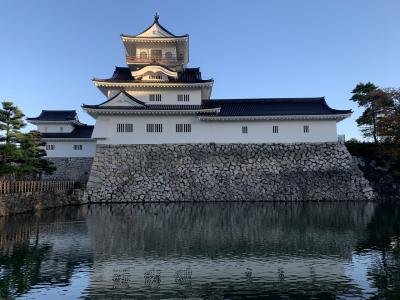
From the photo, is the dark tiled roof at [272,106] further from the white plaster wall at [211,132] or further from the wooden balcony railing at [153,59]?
the wooden balcony railing at [153,59]

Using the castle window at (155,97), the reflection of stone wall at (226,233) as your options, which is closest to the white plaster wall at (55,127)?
the castle window at (155,97)

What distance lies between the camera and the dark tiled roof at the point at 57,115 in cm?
3103

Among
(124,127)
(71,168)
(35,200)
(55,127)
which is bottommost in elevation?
(35,200)

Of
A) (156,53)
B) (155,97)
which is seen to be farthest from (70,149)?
(156,53)

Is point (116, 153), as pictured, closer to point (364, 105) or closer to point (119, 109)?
point (119, 109)

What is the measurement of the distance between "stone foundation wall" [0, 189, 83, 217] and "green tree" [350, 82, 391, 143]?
2223cm

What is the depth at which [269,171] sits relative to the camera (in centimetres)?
2384

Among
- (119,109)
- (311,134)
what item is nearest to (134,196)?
(119,109)

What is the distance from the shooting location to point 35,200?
1898 centimetres

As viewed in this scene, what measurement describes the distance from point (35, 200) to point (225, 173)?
39.9ft

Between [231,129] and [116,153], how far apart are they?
866 centimetres

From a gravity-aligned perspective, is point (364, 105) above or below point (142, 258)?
above

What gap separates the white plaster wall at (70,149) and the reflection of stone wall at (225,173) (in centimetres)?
573

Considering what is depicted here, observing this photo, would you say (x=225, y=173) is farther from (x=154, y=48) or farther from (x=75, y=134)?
(x=75, y=134)
